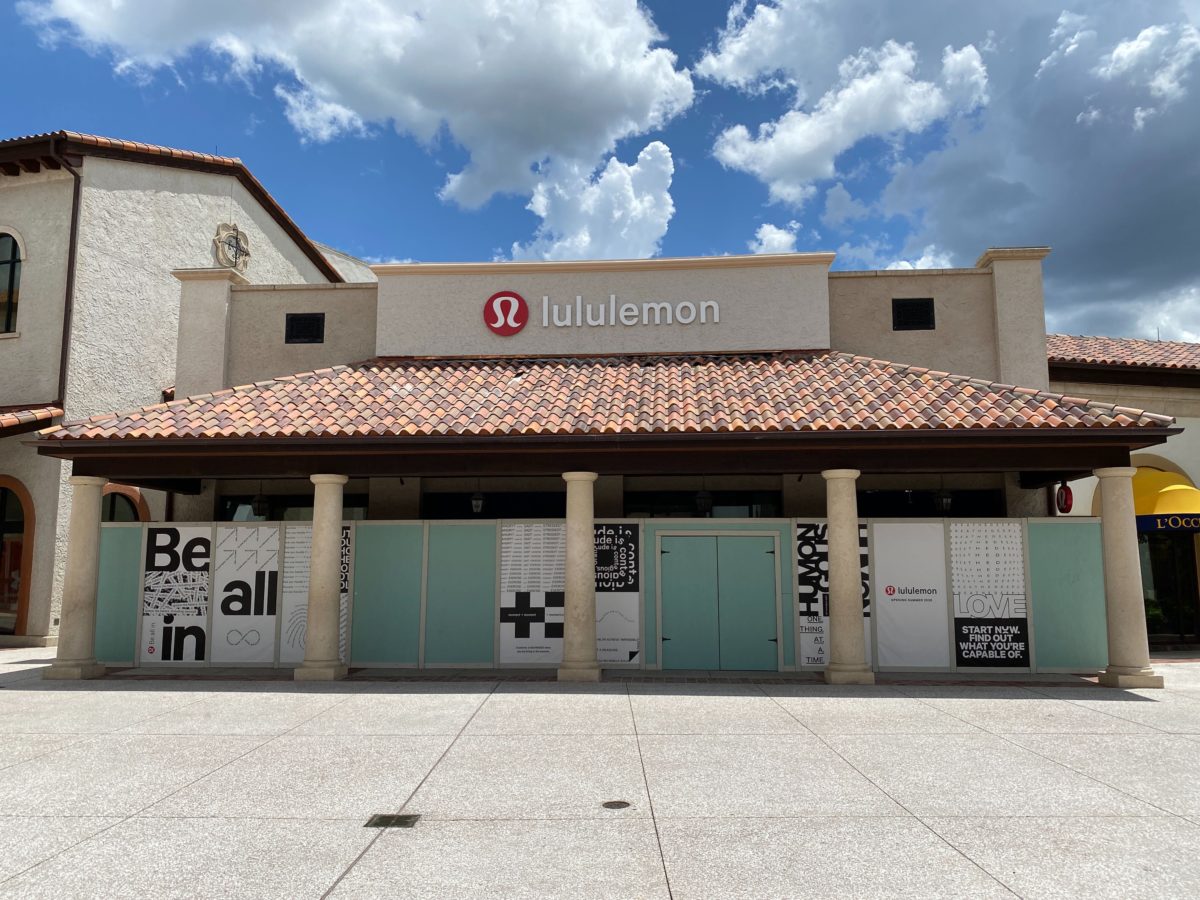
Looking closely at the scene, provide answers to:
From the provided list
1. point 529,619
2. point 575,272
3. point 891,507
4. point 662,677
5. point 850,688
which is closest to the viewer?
point 850,688

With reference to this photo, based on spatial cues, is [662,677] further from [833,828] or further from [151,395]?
[151,395]

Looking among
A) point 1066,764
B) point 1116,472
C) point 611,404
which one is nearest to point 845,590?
point 1116,472

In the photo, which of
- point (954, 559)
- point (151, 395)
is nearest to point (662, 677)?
point (954, 559)

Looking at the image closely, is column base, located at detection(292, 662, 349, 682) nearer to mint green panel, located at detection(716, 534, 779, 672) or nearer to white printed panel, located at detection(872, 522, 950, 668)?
mint green panel, located at detection(716, 534, 779, 672)

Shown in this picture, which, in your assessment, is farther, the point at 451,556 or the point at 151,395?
the point at 151,395

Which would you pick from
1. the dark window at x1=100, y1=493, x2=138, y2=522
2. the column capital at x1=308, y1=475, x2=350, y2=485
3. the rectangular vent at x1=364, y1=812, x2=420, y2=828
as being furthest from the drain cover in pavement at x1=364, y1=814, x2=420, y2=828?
the dark window at x1=100, y1=493, x2=138, y2=522

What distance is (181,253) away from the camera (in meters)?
19.5

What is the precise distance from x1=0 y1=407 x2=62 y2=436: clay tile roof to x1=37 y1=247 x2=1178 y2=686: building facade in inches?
127

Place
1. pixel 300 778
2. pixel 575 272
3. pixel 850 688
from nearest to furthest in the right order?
pixel 300 778 < pixel 850 688 < pixel 575 272

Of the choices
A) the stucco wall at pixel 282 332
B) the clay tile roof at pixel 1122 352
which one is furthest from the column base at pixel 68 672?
the clay tile roof at pixel 1122 352

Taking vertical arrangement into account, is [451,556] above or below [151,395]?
below

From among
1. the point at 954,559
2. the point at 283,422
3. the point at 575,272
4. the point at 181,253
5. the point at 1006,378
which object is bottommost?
the point at 954,559

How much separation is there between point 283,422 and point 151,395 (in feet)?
26.9

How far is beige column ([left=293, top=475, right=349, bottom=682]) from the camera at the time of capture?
12000 mm
